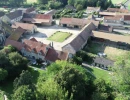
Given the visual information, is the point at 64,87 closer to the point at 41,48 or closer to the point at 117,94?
the point at 117,94

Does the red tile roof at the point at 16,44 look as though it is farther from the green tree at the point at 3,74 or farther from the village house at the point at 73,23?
the village house at the point at 73,23

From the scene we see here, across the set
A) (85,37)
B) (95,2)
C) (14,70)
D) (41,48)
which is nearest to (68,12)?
(95,2)

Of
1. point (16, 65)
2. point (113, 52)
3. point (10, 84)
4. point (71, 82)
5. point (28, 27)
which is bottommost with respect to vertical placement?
point (10, 84)

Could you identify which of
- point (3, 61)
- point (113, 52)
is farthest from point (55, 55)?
point (113, 52)

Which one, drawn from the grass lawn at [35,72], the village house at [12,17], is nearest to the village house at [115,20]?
the village house at [12,17]

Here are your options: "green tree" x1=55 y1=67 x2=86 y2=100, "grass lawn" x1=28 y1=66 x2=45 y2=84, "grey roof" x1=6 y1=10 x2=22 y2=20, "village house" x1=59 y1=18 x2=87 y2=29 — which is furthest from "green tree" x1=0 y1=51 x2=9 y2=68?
"grey roof" x1=6 y1=10 x2=22 y2=20

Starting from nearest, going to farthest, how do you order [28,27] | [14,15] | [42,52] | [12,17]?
[42,52] < [28,27] < [12,17] < [14,15]

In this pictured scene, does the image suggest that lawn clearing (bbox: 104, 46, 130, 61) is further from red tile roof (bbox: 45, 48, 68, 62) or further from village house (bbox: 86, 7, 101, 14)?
village house (bbox: 86, 7, 101, 14)

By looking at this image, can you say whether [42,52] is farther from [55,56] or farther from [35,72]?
[35,72]
